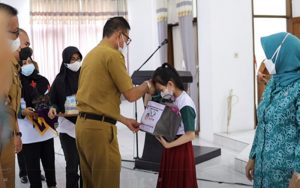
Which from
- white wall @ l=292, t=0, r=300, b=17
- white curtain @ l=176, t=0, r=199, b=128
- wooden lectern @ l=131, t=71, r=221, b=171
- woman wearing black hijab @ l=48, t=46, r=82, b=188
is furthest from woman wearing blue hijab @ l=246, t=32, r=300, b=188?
white wall @ l=292, t=0, r=300, b=17

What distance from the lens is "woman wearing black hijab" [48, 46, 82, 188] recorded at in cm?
327

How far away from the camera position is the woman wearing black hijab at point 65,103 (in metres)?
3.27

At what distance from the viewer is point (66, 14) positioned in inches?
285

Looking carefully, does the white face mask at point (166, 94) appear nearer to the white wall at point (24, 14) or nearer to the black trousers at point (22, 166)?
the black trousers at point (22, 166)

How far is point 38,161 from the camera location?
3.49 m

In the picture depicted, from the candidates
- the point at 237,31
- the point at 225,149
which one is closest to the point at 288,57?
the point at 225,149

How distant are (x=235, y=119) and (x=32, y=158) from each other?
3425mm

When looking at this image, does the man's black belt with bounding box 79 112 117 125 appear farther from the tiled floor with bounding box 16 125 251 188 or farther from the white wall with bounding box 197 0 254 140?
the white wall with bounding box 197 0 254 140

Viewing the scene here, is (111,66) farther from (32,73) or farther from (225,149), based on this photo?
(225,149)

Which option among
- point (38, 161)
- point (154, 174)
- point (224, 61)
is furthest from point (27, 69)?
point (224, 61)

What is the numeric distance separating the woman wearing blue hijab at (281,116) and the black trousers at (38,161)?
7.08 ft

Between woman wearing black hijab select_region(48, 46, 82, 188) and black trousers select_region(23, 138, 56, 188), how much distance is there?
27 cm

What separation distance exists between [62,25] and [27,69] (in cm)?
401

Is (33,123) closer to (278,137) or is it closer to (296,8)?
(278,137)
